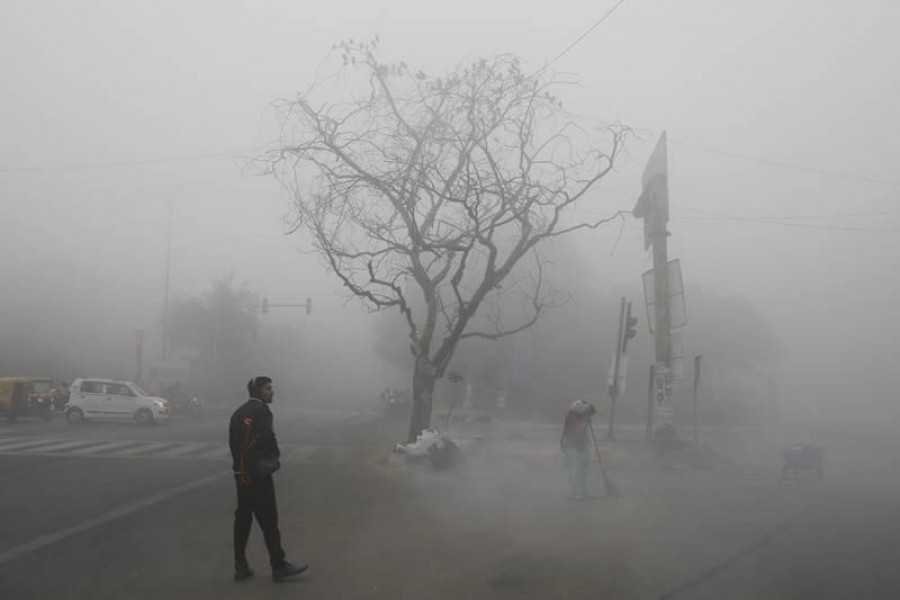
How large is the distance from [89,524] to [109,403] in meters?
24.3

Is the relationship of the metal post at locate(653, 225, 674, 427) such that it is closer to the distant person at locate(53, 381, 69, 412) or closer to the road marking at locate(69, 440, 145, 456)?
the road marking at locate(69, 440, 145, 456)

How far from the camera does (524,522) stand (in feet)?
35.9

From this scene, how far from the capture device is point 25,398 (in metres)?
34.3

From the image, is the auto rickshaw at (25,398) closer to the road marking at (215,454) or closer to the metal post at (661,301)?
the road marking at (215,454)

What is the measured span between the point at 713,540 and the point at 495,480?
6253 mm

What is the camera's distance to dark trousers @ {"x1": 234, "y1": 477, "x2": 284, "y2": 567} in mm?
7586

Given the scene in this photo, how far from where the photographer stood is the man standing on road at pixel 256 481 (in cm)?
759

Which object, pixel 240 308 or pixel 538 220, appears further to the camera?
pixel 240 308

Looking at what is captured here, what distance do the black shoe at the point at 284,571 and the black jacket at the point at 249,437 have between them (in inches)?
35.3

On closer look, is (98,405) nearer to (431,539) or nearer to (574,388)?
(431,539)

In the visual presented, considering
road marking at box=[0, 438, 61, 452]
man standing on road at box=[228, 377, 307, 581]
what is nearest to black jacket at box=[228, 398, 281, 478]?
man standing on road at box=[228, 377, 307, 581]

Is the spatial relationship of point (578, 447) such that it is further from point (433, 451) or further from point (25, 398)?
point (25, 398)

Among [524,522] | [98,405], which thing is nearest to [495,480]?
[524,522]

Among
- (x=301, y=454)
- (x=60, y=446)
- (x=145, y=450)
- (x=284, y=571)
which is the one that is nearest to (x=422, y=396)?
(x=301, y=454)
